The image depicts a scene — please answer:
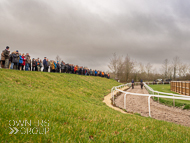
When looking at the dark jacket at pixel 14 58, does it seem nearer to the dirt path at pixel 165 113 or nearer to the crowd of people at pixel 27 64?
the crowd of people at pixel 27 64

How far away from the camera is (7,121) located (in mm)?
3537

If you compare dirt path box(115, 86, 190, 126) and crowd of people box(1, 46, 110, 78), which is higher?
crowd of people box(1, 46, 110, 78)

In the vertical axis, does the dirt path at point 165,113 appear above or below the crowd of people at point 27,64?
below

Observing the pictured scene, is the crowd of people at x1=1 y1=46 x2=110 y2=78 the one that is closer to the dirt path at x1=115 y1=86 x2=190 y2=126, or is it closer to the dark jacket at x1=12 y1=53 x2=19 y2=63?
the dark jacket at x1=12 y1=53 x2=19 y2=63

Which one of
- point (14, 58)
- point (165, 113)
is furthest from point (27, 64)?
point (165, 113)

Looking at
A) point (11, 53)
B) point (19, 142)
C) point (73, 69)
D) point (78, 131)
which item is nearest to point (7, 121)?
point (19, 142)

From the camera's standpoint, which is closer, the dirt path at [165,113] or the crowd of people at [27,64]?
the dirt path at [165,113]

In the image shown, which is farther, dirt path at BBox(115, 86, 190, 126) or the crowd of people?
the crowd of people

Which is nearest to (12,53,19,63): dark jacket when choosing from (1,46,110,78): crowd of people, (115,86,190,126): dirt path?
(1,46,110,78): crowd of people

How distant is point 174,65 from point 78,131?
88.4 m

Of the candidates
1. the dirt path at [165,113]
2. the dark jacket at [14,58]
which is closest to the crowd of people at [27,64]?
the dark jacket at [14,58]

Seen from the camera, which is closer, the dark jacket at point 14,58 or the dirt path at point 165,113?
the dirt path at point 165,113

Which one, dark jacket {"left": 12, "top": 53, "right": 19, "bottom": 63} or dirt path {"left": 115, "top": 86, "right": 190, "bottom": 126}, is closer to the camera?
dirt path {"left": 115, "top": 86, "right": 190, "bottom": 126}

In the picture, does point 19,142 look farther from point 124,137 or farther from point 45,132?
point 124,137
